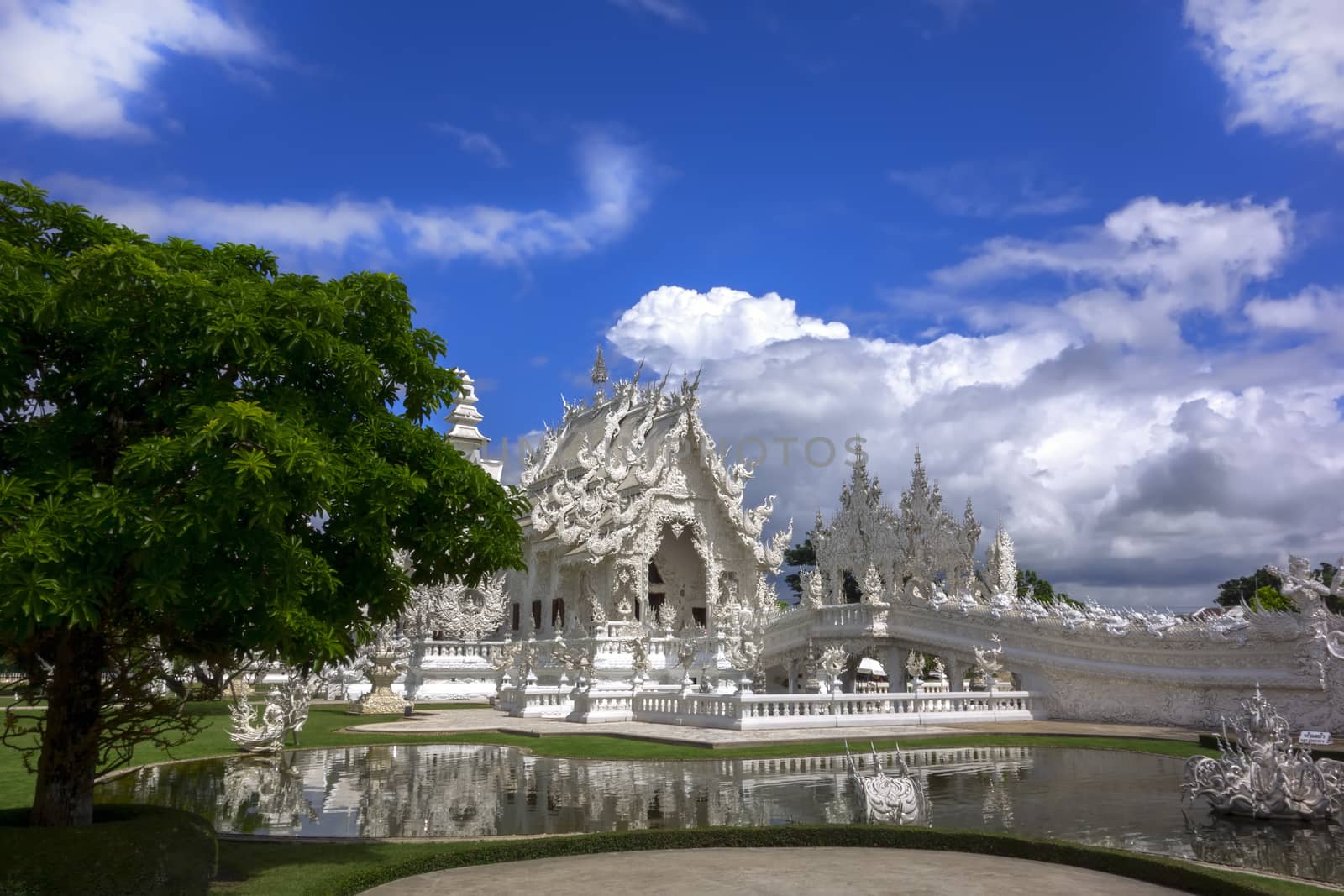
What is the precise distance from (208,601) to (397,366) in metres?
2.42

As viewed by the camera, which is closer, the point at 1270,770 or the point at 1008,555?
the point at 1270,770

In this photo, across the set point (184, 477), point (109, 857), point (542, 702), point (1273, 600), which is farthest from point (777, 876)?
point (1273, 600)

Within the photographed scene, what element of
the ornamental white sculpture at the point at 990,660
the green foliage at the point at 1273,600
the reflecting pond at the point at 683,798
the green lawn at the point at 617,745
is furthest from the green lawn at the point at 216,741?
the green foliage at the point at 1273,600

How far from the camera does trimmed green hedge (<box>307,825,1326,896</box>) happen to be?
21.6ft

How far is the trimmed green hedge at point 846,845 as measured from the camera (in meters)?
6.58

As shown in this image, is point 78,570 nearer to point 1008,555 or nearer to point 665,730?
point 665,730

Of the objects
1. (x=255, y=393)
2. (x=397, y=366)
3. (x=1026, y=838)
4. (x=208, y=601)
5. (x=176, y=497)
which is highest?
(x=397, y=366)

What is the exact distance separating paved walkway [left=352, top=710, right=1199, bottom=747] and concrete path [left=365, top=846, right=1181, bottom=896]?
7.91m

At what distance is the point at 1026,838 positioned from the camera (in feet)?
25.2

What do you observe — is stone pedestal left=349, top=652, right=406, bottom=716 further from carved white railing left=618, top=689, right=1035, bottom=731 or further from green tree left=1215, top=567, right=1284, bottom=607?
green tree left=1215, top=567, right=1284, bottom=607

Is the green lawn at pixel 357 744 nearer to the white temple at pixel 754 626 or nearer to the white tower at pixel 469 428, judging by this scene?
the white temple at pixel 754 626

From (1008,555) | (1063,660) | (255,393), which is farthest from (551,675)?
(1008,555)

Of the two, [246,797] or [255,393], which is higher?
[255,393]

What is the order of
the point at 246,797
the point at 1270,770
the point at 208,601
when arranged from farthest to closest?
Answer: 1. the point at 246,797
2. the point at 1270,770
3. the point at 208,601
